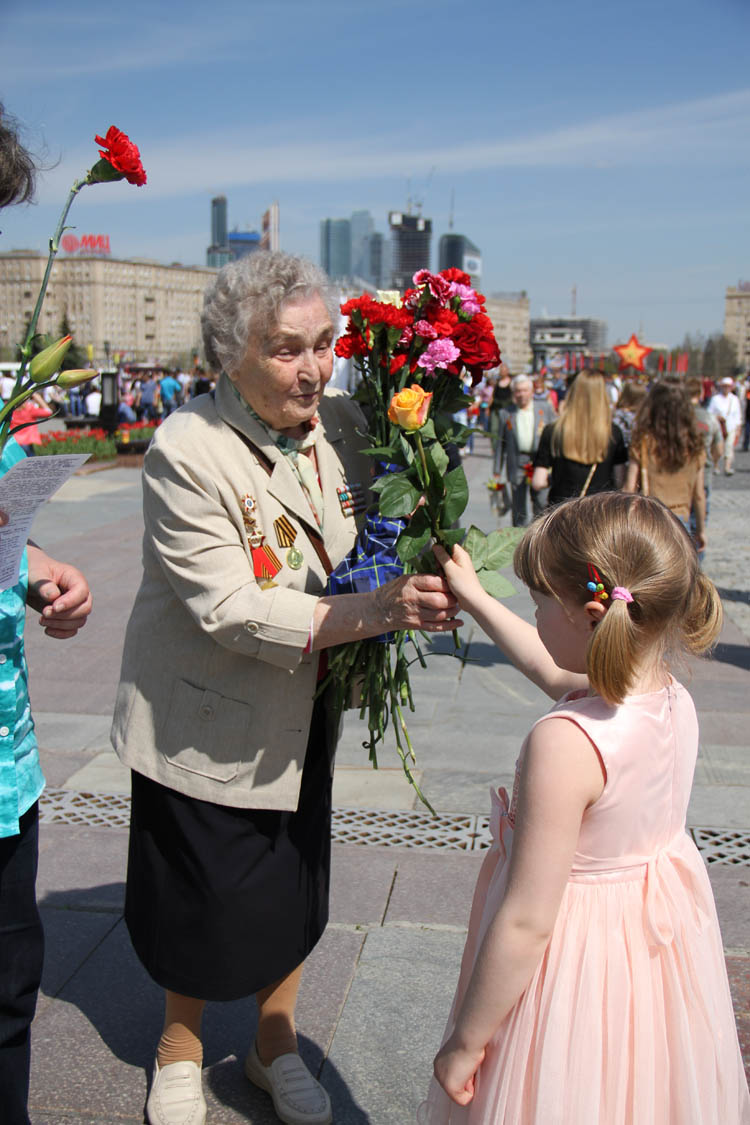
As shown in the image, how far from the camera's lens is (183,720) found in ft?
7.32

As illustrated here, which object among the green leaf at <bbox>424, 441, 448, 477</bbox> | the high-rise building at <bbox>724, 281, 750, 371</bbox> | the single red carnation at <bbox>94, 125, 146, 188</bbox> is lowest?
the green leaf at <bbox>424, 441, 448, 477</bbox>

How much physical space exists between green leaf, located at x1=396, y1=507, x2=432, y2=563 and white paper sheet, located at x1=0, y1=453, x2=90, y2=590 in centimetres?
59

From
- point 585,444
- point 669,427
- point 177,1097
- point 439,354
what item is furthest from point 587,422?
point 177,1097

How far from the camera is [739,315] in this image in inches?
6186

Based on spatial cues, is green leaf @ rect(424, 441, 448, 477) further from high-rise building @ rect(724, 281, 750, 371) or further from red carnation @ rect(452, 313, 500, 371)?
high-rise building @ rect(724, 281, 750, 371)

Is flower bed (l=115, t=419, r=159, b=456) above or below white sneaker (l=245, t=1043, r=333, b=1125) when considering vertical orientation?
above

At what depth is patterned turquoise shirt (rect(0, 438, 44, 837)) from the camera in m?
1.89

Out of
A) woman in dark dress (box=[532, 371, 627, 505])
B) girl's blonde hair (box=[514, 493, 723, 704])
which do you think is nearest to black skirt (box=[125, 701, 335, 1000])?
girl's blonde hair (box=[514, 493, 723, 704])

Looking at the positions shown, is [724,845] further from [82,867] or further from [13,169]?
[13,169]

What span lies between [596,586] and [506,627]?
1.59 ft

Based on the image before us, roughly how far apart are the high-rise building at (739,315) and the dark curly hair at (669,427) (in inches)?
5987

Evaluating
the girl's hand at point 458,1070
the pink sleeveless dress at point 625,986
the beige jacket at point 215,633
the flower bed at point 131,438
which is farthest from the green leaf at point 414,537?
the flower bed at point 131,438

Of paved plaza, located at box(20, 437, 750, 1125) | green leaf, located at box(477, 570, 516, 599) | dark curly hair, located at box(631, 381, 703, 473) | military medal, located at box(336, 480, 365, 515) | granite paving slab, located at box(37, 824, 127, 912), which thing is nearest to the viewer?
green leaf, located at box(477, 570, 516, 599)

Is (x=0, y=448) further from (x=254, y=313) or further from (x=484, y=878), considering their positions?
(x=484, y=878)
